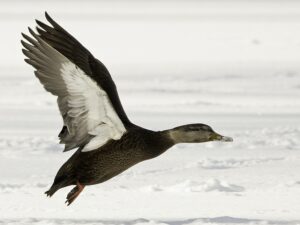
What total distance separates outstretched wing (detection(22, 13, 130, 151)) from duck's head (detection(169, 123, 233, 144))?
0.29m

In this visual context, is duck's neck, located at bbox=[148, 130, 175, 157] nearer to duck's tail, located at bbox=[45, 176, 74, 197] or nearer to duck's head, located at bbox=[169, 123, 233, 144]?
duck's head, located at bbox=[169, 123, 233, 144]

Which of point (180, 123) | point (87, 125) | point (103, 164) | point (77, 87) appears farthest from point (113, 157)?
point (180, 123)

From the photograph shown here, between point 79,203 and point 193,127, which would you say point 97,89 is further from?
point 79,203

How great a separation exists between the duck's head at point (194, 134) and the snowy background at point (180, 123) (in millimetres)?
486

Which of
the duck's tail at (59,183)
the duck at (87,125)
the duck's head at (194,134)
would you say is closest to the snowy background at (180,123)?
the duck's tail at (59,183)

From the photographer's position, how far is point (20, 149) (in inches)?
368

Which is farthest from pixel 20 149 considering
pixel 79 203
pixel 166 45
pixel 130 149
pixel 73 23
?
pixel 73 23

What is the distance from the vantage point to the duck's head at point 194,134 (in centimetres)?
555

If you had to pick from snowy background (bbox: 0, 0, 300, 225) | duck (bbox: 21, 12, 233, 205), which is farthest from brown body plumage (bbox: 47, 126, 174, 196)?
snowy background (bbox: 0, 0, 300, 225)

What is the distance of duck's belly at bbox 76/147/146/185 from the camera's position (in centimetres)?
552

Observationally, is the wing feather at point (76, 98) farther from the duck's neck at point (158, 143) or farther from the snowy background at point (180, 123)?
the snowy background at point (180, 123)

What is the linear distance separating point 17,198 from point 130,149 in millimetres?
1391

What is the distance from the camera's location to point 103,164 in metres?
5.53

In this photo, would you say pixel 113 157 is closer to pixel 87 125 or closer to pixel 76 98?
pixel 87 125
